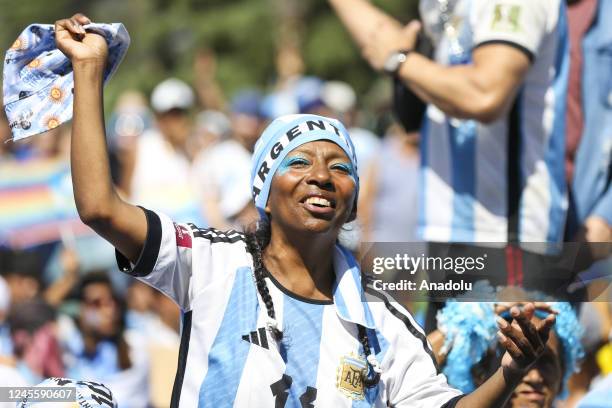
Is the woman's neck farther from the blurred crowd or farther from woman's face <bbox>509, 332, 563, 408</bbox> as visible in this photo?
the blurred crowd

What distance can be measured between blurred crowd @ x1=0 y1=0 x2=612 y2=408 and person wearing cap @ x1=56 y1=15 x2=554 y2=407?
10.6 ft

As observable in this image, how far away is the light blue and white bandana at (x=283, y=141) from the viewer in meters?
3.99

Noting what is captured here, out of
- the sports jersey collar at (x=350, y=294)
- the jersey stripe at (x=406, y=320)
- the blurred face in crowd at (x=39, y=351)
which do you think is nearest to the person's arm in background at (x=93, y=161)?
the sports jersey collar at (x=350, y=294)

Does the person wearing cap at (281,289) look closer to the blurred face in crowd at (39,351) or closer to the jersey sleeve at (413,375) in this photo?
the jersey sleeve at (413,375)

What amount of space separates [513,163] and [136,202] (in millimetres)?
5884

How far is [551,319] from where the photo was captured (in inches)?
139

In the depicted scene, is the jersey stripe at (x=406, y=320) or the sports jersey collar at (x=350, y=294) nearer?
the sports jersey collar at (x=350, y=294)

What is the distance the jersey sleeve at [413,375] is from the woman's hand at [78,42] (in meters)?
1.31

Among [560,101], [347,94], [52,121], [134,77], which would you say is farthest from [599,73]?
[134,77]

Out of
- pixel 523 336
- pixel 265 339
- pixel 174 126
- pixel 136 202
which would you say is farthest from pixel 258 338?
pixel 174 126

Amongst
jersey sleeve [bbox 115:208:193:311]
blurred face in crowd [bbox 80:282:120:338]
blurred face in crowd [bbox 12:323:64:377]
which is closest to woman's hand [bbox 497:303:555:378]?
jersey sleeve [bbox 115:208:193:311]

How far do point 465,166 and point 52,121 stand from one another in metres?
1.94

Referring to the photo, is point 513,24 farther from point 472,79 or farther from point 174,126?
point 174,126

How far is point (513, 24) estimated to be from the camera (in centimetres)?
486
